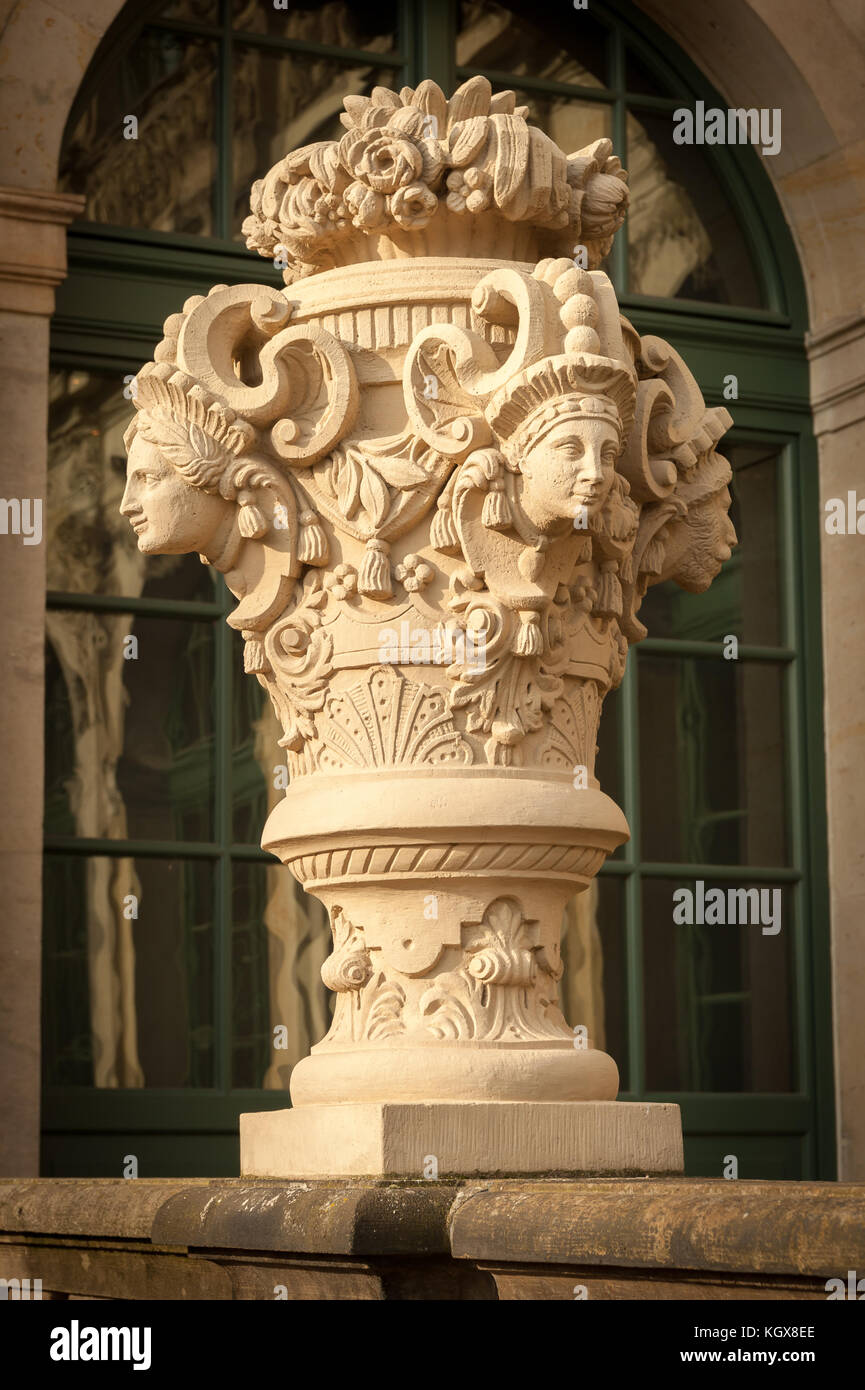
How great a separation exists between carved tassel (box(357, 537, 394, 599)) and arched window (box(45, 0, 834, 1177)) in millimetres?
3152

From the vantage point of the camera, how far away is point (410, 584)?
334 centimetres

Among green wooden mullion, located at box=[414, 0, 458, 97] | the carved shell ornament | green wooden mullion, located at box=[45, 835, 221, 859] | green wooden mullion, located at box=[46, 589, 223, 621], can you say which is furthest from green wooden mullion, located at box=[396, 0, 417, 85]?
the carved shell ornament

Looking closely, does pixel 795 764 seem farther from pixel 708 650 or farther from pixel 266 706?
pixel 266 706

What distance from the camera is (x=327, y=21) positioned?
7.11 metres

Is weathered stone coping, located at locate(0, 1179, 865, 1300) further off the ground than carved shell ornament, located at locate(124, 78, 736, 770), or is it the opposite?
carved shell ornament, located at locate(124, 78, 736, 770)

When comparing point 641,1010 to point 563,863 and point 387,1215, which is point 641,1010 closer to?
point 563,863

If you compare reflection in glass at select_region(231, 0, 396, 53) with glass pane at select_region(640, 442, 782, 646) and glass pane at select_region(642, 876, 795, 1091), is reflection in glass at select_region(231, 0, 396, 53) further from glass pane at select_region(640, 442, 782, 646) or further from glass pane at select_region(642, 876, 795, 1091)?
glass pane at select_region(642, 876, 795, 1091)

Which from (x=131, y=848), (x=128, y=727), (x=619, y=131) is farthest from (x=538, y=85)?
(x=131, y=848)

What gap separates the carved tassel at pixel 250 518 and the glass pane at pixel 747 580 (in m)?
4.01

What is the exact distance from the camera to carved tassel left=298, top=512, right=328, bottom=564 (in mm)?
3414

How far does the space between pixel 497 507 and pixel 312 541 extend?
0.36 m
